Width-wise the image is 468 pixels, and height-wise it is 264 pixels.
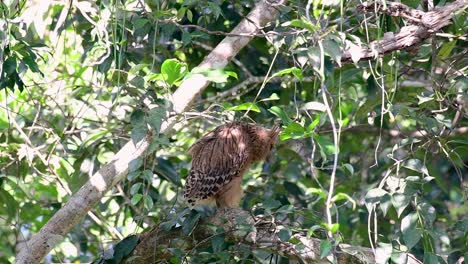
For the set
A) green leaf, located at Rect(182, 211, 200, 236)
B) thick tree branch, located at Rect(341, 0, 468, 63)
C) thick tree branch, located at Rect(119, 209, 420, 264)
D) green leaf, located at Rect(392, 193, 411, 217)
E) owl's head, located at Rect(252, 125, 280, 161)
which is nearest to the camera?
green leaf, located at Rect(392, 193, 411, 217)

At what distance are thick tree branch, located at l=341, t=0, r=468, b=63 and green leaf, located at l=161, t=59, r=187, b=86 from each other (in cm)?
67

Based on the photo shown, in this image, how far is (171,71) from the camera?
3756mm

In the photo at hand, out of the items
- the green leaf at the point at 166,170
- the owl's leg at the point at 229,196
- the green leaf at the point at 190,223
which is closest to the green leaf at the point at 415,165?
the green leaf at the point at 190,223

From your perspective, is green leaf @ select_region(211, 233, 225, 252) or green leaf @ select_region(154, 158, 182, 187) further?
green leaf @ select_region(154, 158, 182, 187)

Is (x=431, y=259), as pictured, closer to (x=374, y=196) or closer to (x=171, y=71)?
(x=374, y=196)

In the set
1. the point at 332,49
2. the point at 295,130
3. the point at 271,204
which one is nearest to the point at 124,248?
the point at 271,204

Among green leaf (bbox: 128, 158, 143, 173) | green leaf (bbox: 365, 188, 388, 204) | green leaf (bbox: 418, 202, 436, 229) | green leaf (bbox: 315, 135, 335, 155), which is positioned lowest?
green leaf (bbox: 418, 202, 436, 229)

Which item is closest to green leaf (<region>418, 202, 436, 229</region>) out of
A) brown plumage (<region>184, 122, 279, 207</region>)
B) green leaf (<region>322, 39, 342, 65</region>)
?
green leaf (<region>322, 39, 342, 65</region>)

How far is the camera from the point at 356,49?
139 inches

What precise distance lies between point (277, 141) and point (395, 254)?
1.90 metres

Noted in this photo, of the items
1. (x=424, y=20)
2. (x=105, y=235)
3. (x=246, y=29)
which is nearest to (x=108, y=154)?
(x=105, y=235)

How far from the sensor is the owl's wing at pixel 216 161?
17.1 feet

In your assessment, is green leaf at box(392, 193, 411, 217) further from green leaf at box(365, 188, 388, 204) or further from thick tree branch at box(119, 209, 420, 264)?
thick tree branch at box(119, 209, 420, 264)

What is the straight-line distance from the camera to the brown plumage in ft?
17.1
